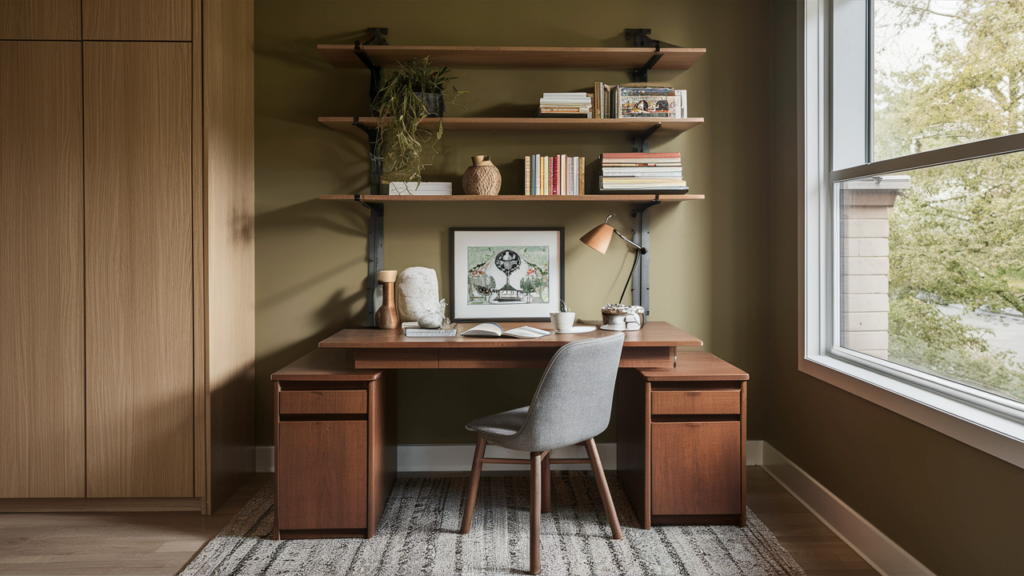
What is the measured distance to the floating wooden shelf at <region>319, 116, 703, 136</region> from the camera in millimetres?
2553

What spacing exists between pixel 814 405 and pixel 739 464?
20.9 inches

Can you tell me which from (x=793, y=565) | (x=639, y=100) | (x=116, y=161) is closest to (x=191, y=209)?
(x=116, y=161)

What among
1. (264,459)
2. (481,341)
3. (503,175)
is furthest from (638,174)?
(264,459)

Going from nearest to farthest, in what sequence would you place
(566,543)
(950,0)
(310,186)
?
(950,0), (566,543), (310,186)

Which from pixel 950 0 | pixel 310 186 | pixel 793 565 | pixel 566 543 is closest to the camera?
pixel 950 0

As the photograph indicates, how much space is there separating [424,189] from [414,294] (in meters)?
0.48

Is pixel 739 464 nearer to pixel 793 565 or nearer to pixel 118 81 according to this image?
pixel 793 565

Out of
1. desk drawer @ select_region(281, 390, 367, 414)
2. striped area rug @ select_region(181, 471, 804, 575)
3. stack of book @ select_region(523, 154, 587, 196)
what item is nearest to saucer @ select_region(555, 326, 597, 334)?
stack of book @ select_region(523, 154, 587, 196)

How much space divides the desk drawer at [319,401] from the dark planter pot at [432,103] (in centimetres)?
126

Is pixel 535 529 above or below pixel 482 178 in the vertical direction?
below

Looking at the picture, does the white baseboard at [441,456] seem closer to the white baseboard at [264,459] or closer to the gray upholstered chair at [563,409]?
the white baseboard at [264,459]

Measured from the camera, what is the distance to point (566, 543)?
7.08 feet

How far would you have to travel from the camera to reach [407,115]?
254cm

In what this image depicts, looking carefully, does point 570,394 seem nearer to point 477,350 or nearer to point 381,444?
point 477,350
